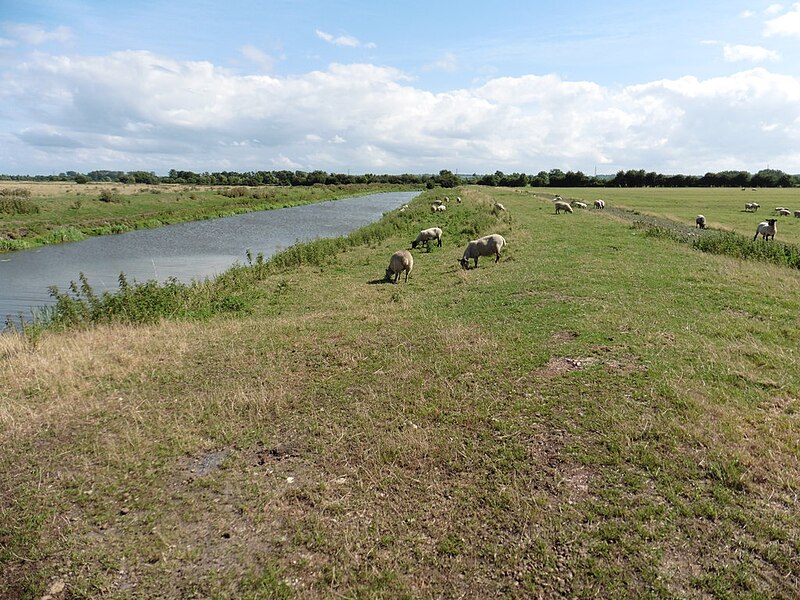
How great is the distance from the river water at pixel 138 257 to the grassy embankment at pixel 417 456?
12424 mm

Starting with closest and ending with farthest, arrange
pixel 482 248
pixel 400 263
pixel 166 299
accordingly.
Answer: pixel 166 299 → pixel 400 263 → pixel 482 248

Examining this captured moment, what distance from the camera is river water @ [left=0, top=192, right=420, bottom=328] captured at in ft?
70.5

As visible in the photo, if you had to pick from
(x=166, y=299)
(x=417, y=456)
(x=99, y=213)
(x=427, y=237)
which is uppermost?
(x=99, y=213)

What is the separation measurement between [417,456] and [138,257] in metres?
30.3

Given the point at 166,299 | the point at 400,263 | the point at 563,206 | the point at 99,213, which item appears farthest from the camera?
the point at 99,213

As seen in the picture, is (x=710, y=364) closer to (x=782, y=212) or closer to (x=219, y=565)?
(x=219, y=565)

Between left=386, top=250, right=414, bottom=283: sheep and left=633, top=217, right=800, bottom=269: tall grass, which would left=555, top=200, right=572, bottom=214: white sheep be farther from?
left=386, top=250, right=414, bottom=283: sheep

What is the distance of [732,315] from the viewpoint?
10.8 meters

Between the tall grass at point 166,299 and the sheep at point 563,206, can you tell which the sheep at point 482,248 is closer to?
the tall grass at point 166,299

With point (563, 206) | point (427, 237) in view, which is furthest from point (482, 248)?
point (563, 206)

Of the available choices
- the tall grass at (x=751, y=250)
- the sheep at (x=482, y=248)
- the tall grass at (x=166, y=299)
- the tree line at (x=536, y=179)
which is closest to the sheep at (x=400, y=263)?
the sheep at (x=482, y=248)

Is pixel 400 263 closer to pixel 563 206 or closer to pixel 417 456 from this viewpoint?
pixel 417 456

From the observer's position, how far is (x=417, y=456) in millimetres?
5965

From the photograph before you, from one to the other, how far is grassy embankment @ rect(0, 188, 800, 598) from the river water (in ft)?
40.8
